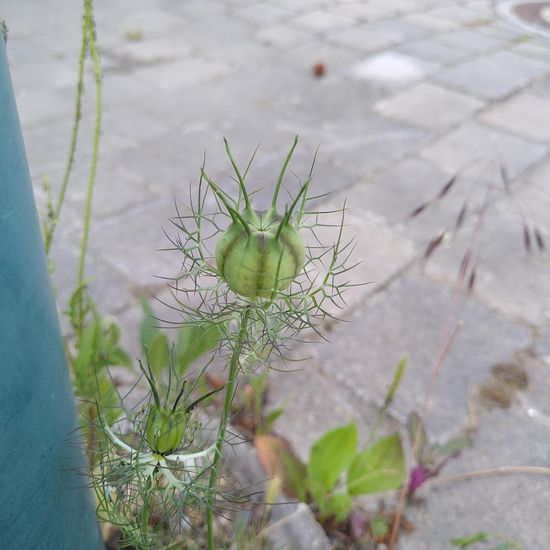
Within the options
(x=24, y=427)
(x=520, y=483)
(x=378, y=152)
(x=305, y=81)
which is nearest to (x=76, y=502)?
(x=24, y=427)

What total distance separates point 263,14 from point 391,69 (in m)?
1.46

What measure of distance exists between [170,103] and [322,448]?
274cm

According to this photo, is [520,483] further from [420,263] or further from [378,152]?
[378,152]

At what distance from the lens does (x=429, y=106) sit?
373 centimetres

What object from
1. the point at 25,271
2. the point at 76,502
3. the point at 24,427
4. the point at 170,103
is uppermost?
the point at 25,271

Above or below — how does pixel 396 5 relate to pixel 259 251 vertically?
below

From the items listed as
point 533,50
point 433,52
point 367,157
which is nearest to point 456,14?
point 533,50

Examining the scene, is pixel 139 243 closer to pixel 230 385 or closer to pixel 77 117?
pixel 77 117

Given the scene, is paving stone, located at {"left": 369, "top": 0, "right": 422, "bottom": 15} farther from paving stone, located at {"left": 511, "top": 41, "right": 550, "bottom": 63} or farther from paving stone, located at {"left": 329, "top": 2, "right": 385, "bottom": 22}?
paving stone, located at {"left": 511, "top": 41, "right": 550, "bottom": 63}

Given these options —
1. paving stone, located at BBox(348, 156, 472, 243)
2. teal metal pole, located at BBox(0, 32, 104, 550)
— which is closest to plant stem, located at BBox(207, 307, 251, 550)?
teal metal pole, located at BBox(0, 32, 104, 550)

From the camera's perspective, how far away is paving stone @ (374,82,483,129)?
11.7 ft

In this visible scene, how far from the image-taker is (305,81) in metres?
4.02

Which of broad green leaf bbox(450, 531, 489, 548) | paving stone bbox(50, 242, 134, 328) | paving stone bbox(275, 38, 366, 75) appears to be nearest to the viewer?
broad green leaf bbox(450, 531, 489, 548)

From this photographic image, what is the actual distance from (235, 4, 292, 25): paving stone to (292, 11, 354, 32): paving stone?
0.47ft
